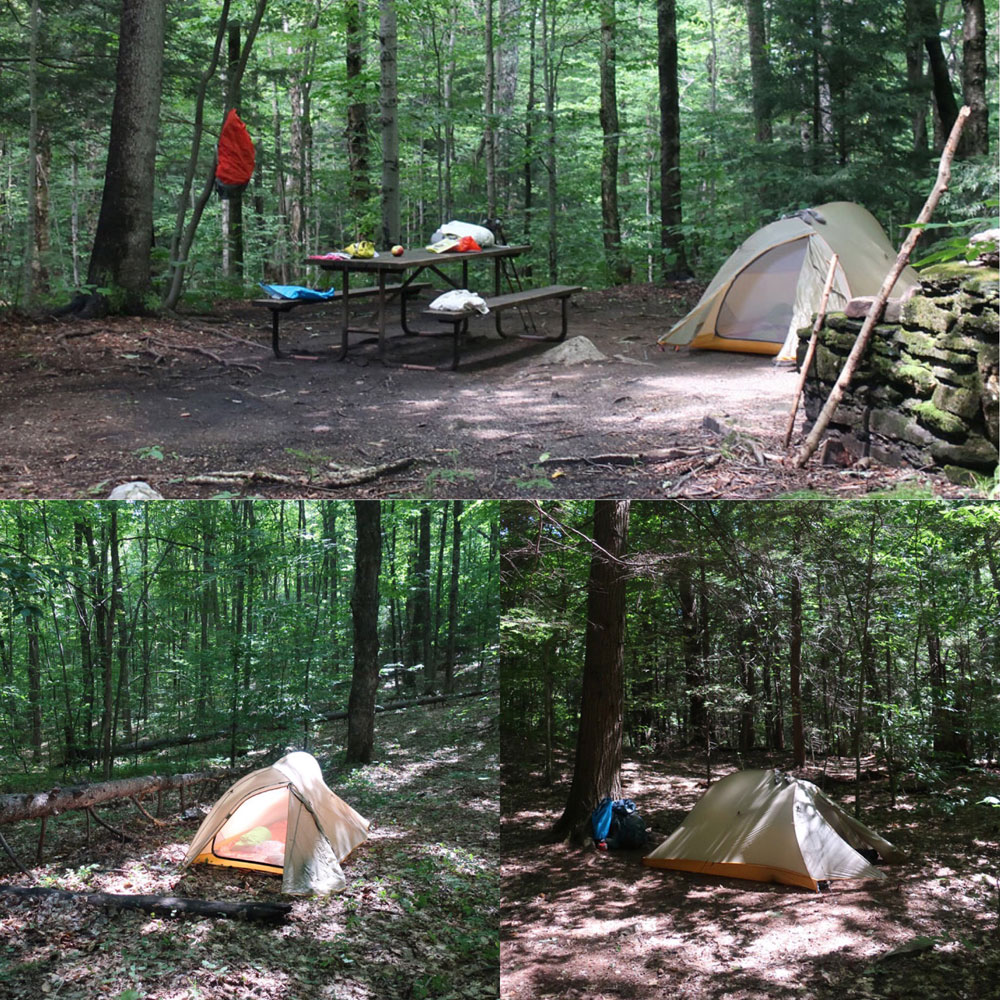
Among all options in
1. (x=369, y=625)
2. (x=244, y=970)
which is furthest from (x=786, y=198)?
(x=244, y=970)

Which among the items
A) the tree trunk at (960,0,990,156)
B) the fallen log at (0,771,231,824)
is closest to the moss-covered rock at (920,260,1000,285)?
the tree trunk at (960,0,990,156)

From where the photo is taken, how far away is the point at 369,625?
3.57 meters

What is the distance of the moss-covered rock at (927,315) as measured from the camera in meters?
3.66

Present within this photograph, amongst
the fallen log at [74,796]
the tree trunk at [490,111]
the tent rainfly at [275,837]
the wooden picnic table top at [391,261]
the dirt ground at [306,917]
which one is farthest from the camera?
the tree trunk at [490,111]

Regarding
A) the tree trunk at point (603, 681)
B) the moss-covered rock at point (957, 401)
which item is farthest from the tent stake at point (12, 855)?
the moss-covered rock at point (957, 401)

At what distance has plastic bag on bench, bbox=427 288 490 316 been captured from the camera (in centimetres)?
580

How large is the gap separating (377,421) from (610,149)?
7532 mm

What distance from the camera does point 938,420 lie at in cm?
359

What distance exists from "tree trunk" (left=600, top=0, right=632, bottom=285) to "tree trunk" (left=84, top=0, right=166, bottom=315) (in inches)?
191

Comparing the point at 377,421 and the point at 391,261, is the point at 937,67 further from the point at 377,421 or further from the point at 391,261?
the point at 377,421

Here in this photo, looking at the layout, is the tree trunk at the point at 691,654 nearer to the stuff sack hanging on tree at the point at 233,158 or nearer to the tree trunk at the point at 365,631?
the tree trunk at the point at 365,631

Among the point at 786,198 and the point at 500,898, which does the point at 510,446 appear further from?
the point at 786,198

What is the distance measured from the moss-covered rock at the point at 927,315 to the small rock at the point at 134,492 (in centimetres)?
310

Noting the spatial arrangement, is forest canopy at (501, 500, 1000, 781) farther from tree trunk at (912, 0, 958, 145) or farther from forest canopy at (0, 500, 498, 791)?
tree trunk at (912, 0, 958, 145)
